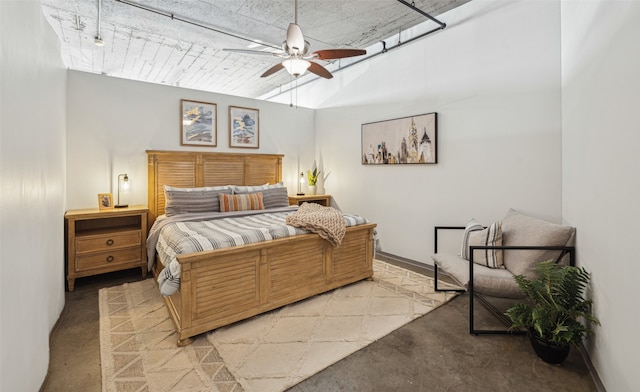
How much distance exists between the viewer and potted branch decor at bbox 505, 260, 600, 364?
195cm

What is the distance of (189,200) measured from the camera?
390 centimetres

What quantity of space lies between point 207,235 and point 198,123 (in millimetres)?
2544

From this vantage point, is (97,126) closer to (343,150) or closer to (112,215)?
(112,215)

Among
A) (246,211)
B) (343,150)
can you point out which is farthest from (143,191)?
(343,150)

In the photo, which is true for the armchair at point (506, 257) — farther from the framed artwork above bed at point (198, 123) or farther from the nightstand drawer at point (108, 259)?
the framed artwork above bed at point (198, 123)

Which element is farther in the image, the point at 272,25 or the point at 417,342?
the point at 272,25

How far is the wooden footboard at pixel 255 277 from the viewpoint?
2.34 m

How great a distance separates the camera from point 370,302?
3.00 metres

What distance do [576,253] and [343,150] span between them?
3.52 meters

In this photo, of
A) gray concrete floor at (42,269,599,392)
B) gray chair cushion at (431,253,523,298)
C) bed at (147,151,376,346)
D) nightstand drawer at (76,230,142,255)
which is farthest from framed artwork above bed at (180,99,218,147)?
gray chair cushion at (431,253,523,298)

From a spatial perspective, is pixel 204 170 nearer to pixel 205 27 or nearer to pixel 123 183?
pixel 123 183

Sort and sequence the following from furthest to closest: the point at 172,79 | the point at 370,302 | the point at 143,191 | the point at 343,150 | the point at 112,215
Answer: the point at 172,79, the point at 343,150, the point at 143,191, the point at 112,215, the point at 370,302

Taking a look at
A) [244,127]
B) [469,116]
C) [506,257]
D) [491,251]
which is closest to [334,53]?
[469,116]

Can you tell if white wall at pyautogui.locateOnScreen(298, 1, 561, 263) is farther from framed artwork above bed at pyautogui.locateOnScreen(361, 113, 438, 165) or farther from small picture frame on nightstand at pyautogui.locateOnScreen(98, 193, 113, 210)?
small picture frame on nightstand at pyautogui.locateOnScreen(98, 193, 113, 210)
